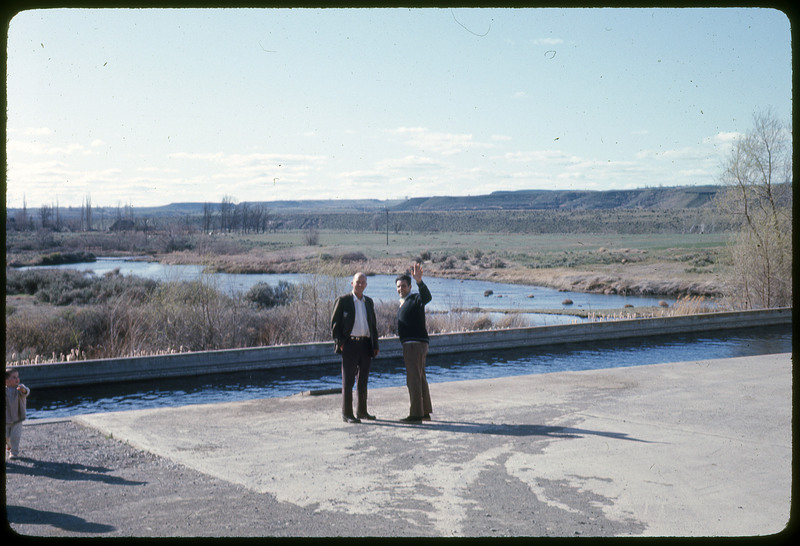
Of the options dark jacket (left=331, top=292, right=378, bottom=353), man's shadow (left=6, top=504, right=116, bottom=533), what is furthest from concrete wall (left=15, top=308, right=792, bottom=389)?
man's shadow (left=6, top=504, right=116, bottom=533)

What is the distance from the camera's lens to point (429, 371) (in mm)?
18422

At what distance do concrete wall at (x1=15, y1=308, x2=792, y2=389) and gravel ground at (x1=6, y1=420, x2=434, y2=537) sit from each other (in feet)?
27.6

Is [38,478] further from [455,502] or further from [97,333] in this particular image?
[97,333]

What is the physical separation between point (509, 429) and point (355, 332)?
2153mm

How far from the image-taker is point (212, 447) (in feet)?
28.4

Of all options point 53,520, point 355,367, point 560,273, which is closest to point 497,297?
point 560,273

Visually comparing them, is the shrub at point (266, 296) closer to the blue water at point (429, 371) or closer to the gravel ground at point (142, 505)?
the blue water at point (429, 371)

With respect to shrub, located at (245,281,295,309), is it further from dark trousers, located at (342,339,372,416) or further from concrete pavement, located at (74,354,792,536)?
dark trousers, located at (342,339,372,416)

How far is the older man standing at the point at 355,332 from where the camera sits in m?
9.41

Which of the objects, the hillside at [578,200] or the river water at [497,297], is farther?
the hillside at [578,200]

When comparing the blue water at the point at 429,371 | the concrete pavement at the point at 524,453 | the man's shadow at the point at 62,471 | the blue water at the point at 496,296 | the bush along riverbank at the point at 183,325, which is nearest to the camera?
the concrete pavement at the point at 524,453

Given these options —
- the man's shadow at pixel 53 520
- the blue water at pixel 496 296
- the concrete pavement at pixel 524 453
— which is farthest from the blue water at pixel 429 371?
the man's shadow at pixel 53 520

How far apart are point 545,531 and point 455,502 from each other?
0.95m

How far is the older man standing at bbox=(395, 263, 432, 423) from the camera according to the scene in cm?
945
